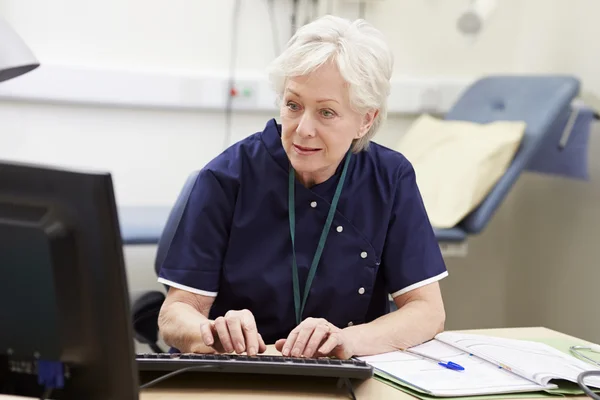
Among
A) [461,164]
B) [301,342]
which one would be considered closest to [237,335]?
[301,342]

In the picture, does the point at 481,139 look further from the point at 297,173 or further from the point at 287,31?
the point at 297,173

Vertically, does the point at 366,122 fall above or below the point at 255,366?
above

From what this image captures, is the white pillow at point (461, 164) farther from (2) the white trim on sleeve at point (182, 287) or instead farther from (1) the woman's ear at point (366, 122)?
(2) the white trim on sleeve at point (182, 287)

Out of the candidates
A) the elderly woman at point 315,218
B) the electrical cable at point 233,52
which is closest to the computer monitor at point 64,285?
the elderly woman at point 315,218

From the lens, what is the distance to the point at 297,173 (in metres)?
1.60

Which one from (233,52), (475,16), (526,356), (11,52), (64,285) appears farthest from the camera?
(475,16)

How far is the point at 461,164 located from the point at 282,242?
1.21m

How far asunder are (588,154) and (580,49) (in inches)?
16.3

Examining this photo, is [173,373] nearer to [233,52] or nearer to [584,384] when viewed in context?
[584,384]

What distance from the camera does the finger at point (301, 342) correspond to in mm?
1233

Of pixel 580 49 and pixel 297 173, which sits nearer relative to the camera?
pixel 297 173

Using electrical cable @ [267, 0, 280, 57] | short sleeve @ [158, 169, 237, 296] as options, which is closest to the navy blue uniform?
short sleeve @ [158, 169, 237, 296]

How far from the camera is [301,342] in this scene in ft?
4.06

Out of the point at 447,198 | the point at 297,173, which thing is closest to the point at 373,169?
the point at 297,173
